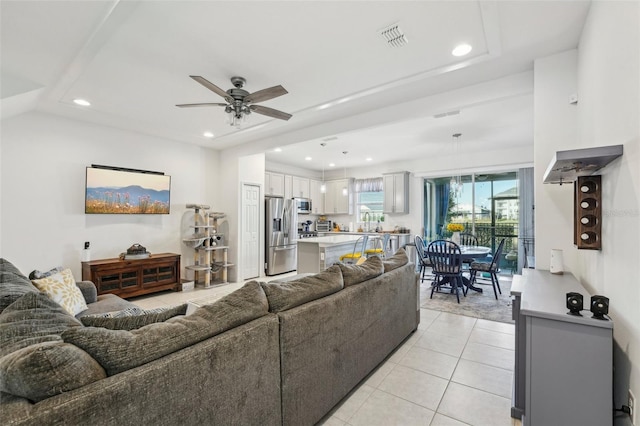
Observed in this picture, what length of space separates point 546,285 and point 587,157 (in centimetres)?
98

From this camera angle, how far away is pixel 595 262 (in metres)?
1.90

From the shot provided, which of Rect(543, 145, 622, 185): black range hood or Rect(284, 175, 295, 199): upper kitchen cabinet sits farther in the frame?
Rect(284, 175, 295, 199): upper kitchen cabinet

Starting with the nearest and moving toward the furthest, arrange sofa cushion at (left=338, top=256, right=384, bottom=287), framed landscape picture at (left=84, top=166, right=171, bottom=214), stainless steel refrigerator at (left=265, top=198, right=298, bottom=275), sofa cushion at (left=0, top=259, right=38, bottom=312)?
sofa cushion at (left=0, top=259, right=38, bottom=312) → sofa cushion at (left=338, top=256, right=384, bottom=287) → framed landscape picture at (left=84, top=166, right=171, bottom=214) → stainless steel refrigerator at (left=265, top=198, right=298, bottom=275)

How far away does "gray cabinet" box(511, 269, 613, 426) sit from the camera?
1.33m

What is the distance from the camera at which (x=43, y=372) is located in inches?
32.3

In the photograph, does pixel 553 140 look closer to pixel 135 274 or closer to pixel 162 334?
pixel 162 334

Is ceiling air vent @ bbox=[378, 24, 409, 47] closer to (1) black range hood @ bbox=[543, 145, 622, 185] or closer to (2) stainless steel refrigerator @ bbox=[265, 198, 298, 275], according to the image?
(1) black range hood @ bbox=[543, 145, 622, 185]

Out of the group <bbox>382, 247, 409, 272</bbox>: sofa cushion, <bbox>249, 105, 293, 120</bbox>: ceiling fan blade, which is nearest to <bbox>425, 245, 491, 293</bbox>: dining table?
<bbox>382, 247, 409, 272</bbox>: sofa cushion

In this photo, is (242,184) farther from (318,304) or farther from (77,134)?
(318,304)

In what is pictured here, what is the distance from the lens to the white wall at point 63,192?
3717 millimetres

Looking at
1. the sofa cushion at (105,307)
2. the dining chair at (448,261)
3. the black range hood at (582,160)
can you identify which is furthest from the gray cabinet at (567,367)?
the sofa cushion at (105,307)

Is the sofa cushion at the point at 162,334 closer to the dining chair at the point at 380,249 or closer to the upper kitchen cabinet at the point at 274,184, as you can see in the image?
the dining chair at the point at 380,249

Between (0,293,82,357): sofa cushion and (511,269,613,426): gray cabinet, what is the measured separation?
7.03ft

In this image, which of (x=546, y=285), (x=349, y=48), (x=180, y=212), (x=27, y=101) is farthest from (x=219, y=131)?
(x=546, y=285)
